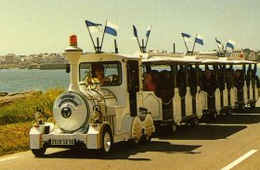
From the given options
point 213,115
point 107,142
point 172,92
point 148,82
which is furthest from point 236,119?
point 107,142

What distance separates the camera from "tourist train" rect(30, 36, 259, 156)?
11875mm

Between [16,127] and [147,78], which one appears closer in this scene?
[16,127]

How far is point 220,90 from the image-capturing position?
22.5 metres

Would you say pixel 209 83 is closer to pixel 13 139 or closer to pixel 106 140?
pixel 13 139

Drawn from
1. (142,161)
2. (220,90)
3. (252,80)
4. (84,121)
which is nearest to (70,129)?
(84,121)

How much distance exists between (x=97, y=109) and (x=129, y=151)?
1.60m

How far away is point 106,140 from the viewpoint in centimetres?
A: 1195

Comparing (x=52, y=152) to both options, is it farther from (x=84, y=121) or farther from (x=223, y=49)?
(x=223, y=49)

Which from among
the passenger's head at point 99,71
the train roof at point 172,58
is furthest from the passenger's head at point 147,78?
the passenger's head at point 99,71

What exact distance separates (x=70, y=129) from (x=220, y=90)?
11726 millimetres

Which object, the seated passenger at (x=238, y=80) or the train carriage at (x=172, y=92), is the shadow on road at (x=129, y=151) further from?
the seated passenger at (x=238, y=80)

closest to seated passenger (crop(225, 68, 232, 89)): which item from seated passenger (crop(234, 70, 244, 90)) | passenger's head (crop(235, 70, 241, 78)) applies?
passenger's head (crop(235, 70, 241, 78))

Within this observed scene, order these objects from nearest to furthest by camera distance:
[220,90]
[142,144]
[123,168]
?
[123,168] < [142,144] < [220,90]

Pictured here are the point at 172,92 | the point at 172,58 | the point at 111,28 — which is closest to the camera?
the point at 111,28
